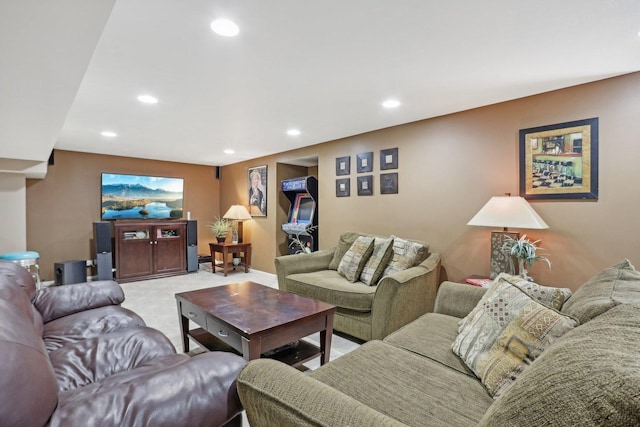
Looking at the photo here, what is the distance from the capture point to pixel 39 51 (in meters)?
1.48

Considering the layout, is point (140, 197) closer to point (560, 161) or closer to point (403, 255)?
point (403, 255)

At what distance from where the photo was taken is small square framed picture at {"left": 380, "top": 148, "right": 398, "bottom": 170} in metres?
3.67

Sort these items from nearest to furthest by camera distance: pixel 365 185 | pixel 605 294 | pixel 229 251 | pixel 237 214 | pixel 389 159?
pixel 605 294 < pixel 389 159 < pixel 365 185 < pixel 229 251 < pixel 237 214

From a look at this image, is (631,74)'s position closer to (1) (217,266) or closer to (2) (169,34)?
(2) (169,34)

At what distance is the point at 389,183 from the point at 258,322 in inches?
95.7

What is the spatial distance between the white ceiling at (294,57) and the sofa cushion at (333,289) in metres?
1.69

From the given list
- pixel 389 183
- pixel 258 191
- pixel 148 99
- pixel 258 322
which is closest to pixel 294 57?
pixel 148 99

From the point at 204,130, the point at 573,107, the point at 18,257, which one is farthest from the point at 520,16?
the point at 18,257

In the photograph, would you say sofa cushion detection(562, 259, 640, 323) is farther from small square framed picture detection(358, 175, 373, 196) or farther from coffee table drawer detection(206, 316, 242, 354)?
small square framed picture detection(358, 175, 373, 196)

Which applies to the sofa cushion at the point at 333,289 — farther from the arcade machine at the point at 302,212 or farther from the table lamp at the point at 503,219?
the arcade machine at the point at 302,212

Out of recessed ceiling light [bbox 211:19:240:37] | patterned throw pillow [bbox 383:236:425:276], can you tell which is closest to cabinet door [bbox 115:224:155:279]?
patterned throw pillow [bbox 383:236:425:276]

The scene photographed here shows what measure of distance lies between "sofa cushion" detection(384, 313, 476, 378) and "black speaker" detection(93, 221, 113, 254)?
4.93 metres

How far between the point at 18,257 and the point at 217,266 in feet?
9.36

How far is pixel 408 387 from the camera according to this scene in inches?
47.9
